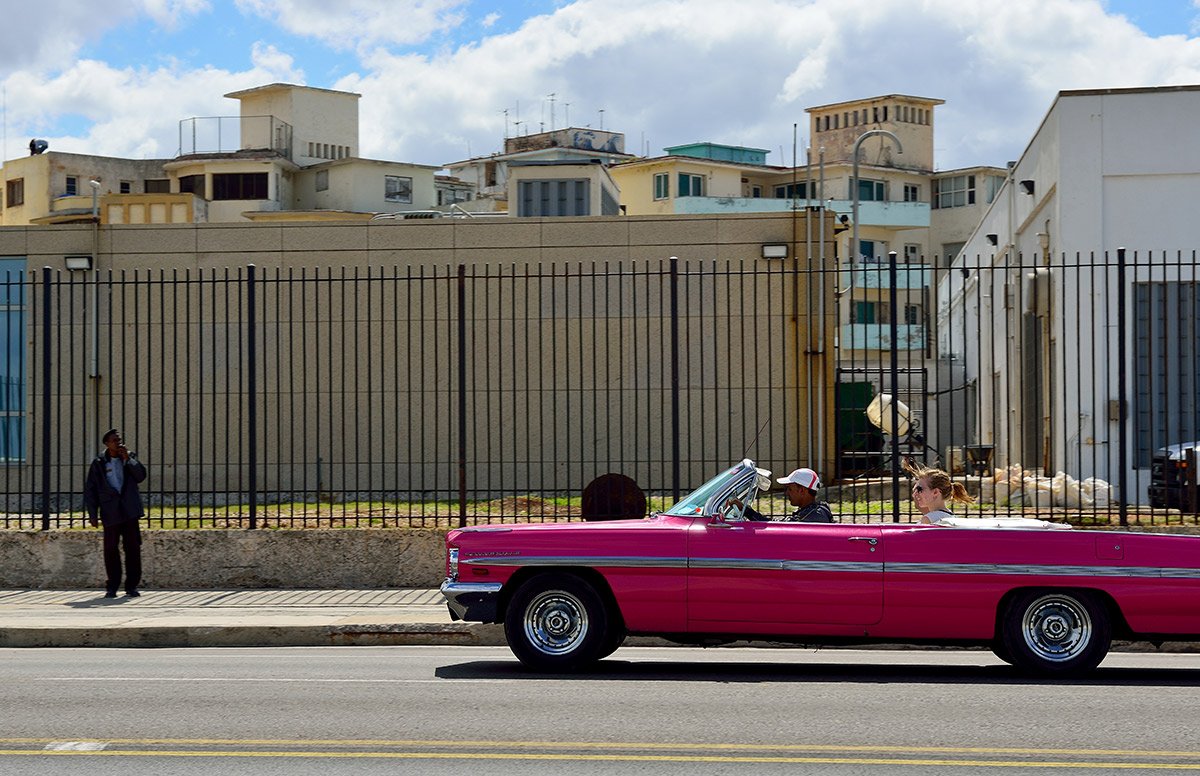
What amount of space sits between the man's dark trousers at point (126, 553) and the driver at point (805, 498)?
714cm

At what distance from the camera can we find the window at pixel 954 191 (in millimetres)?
83625

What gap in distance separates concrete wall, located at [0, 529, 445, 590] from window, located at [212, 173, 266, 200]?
2272 inches

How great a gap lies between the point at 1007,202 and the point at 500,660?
72.6ft

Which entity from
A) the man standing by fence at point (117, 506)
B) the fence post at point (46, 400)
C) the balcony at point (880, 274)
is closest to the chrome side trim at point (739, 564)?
the balcony at point (880, 274)

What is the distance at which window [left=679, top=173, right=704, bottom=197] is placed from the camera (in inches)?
3012

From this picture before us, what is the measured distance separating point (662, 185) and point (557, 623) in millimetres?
66793

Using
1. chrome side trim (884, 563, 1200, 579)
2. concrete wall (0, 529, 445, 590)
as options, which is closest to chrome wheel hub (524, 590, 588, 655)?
chrome side trim (884, 563, 1200, 579)

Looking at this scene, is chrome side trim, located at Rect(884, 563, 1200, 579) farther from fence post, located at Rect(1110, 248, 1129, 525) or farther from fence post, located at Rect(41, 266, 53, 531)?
fence post, located at Rect(41, 266, 53, 531)

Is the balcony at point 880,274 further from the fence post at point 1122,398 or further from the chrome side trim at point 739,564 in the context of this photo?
the chrome side trim at point 739,564

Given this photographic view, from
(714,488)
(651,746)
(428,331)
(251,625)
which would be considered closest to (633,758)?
(651,746)

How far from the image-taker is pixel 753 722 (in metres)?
8.48

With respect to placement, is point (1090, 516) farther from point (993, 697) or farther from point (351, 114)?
point (351, 114)

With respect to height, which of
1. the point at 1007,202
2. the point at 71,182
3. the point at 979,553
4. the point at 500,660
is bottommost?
the point at 500,660

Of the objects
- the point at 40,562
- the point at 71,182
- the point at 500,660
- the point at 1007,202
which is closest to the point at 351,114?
the point at 71,182
